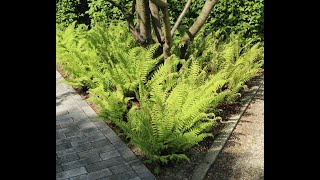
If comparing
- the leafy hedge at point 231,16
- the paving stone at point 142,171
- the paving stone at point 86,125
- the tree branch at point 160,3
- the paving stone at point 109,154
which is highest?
the tree branch at point 160,3

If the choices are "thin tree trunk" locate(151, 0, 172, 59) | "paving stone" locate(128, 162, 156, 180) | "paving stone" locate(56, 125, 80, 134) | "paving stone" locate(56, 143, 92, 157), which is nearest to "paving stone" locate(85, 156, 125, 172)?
"paving stone" locate(128, 162, 156, 180)

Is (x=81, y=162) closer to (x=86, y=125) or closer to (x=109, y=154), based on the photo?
(x=109, y=154)

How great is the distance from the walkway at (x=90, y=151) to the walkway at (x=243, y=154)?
0.76 meters

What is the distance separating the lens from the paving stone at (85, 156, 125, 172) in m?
3.90

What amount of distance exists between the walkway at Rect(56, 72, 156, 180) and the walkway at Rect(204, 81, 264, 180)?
30.0 inches

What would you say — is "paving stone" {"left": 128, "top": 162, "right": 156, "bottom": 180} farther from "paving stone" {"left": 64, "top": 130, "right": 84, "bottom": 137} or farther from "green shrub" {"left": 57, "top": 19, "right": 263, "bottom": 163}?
"paving stone" {"left": 64, "top": 130, "right": 84, "bottom": 137}

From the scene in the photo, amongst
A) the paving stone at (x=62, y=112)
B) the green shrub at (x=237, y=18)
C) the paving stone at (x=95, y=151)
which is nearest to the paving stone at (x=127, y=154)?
the paving stone at (x=95, y=151)

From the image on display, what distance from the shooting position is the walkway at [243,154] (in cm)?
379

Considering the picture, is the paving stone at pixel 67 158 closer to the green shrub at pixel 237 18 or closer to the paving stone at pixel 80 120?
the paving stone at pixel 80 120

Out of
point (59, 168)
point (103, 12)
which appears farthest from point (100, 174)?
point (103, 12)
